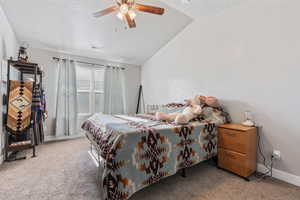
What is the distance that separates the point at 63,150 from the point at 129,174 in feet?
7.40

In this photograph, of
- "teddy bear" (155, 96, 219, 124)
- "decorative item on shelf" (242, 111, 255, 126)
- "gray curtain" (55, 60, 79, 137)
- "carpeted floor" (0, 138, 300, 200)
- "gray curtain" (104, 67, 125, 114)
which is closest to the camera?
"carpeted floor" (0, 138, 300, 200)

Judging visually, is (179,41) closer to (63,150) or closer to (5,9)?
(5,9)

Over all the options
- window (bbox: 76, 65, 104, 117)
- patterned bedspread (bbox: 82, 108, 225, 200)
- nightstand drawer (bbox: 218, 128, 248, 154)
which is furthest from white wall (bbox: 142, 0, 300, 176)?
window (bbox: 76, 65, 104, 117)

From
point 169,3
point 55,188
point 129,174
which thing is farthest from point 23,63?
point 169,3

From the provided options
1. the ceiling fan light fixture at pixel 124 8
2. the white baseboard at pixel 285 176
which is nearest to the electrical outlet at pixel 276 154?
the white baseboard at pixel 285 176

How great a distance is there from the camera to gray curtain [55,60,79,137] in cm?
353

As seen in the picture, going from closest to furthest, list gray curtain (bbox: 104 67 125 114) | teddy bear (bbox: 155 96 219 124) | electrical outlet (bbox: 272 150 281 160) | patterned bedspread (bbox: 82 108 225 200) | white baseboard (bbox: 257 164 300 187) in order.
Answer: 1. patterned bedspread (bbox: 82 108 225 200)
2. white baseboard (bbox: 257 164 300 187)
3. electrical outlet (bbox: 272 150 281 160)
4. teddy bear (bbox: 155 96 219 124)
5. gray curtain (bbox: 104 67 125 114)

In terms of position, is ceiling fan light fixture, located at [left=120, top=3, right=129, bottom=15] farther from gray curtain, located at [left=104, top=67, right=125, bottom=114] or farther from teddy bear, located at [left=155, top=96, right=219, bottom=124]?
gray curtain, located at [left=104, top=67, right=125, bottom=114]

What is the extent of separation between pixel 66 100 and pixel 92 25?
2093 mm

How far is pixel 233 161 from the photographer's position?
188cm

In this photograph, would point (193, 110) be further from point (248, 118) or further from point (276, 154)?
point (276, 154)

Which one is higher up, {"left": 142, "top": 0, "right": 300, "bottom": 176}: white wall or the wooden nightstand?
{"left": 142, "top": 0, "right": 300, "bottom": 176}: white wall

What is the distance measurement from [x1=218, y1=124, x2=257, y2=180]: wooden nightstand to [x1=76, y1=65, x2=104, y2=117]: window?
11.3 feet

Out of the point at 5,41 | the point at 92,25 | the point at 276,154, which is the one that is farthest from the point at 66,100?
the point at 276,154
